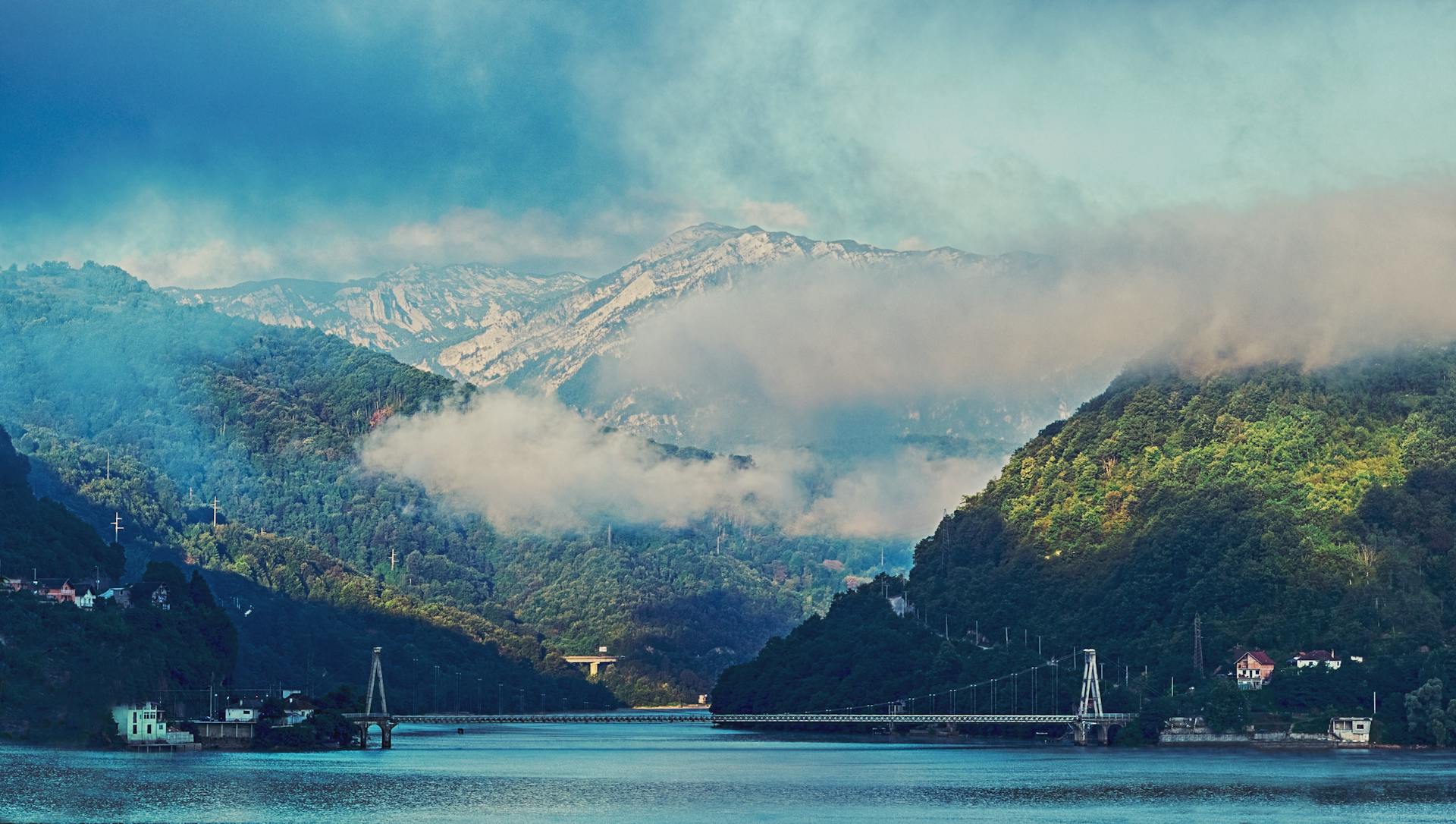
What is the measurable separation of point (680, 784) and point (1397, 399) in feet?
323

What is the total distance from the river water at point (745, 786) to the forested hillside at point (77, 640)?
4795mm

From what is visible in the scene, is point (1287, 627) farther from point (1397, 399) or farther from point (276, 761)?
point (276, 761)

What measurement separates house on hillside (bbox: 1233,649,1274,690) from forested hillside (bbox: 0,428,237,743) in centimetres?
7477

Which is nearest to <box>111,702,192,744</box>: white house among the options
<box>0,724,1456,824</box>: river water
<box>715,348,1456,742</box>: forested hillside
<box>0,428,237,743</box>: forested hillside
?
<box>0,428,237,743</box>: forested hillside

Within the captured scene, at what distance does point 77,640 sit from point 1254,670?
272 feet

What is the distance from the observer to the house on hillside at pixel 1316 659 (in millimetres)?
162125

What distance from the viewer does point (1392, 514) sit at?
17650 cm

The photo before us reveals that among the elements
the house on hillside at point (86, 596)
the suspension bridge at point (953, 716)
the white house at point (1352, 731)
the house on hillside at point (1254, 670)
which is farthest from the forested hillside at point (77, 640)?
the white house at point (1352, 731)

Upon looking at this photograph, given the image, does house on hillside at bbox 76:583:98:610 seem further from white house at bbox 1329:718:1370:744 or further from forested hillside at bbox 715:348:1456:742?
white house at bbox 1329:718:1370:744

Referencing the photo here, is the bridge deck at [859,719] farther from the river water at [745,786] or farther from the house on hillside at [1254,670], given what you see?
the house on hillside at [1254,670]

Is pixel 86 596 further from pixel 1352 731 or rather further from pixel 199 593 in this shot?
pixel 1352 731

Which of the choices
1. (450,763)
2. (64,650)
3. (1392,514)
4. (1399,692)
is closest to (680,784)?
(450,763)

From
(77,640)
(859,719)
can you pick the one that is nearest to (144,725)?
(77,640)

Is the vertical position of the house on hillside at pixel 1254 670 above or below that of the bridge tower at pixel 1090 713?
above
